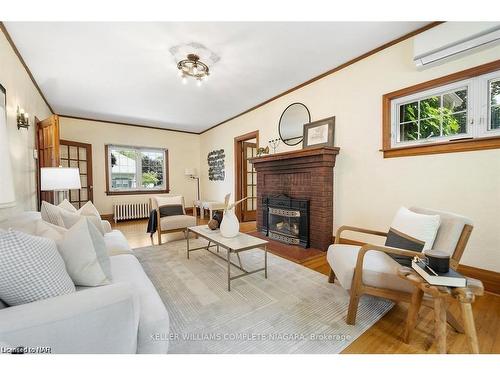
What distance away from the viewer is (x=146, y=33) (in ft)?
7.34

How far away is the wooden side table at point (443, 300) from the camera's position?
1059 millimetres

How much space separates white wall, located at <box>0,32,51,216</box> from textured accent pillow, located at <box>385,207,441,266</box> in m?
3.31

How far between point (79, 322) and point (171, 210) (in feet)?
10.1

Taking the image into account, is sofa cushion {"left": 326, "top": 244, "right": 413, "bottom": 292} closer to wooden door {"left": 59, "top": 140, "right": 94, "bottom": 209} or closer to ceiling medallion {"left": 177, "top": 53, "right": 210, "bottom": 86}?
ceiling medallion {"left": 177, "top": 53, "right": 210, "bottom": 86}

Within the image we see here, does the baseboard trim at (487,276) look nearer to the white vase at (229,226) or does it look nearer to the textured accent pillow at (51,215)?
the white vase at (229,226)

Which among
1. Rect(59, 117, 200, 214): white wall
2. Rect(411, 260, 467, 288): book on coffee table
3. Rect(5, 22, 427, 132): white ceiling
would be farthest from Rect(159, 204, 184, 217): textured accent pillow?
Rect(411, 260, 467, 288): book on coffee table

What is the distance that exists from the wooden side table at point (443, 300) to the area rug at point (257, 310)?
372 millimetres

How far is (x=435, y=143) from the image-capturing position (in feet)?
7.27

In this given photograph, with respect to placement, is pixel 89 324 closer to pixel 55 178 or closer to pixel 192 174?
pixel 55 178

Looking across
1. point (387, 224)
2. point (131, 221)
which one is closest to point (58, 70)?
point (131, 221)

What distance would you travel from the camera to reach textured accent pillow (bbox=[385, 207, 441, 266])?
1.51 m

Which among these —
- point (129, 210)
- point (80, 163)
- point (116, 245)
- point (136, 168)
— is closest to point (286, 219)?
point (116, 245)

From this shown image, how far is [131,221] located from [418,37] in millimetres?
6297

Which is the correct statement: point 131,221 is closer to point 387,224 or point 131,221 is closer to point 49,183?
point 49,183
